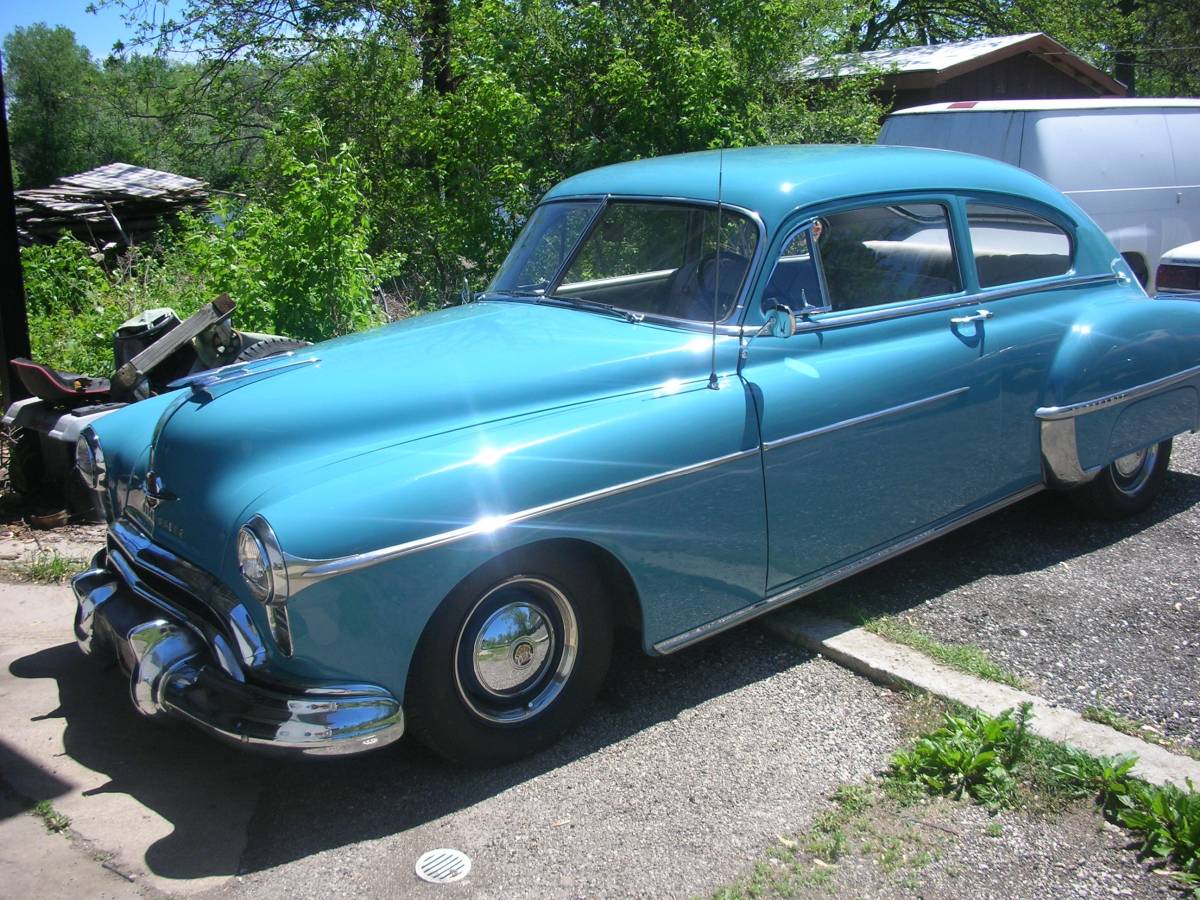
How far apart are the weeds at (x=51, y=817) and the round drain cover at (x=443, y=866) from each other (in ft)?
3.51

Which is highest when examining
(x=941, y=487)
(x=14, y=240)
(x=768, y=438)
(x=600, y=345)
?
(x=14, y=240)

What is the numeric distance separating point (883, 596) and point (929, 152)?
6.16 ft

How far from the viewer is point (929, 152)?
178 inches

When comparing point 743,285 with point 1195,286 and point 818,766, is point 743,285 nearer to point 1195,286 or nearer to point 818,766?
point 818,766

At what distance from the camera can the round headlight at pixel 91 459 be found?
12.5 feet

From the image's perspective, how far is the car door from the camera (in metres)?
3.68

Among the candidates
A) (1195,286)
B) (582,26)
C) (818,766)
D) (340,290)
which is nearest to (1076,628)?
(818,766)

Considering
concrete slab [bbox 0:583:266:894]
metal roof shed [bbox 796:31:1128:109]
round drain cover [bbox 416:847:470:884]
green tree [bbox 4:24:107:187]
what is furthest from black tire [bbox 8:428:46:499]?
green tree [bbox 4:24:107:187]

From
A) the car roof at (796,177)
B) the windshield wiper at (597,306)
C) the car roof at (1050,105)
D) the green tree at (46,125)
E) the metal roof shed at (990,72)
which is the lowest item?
the windshield wiper at (597,306)

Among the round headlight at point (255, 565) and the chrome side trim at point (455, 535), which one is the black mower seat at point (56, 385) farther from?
the chrome side trim at point (455, 535)

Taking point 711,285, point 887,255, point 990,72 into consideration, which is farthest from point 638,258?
point 990,72

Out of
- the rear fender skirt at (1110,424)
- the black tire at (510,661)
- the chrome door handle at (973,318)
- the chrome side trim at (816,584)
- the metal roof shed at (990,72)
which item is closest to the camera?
the black tire at (510,661)

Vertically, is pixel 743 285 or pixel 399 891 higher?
pixel 743 285

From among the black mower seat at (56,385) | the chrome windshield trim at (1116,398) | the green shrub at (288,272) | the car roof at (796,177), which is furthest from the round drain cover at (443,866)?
the green shrub at (288,272)
